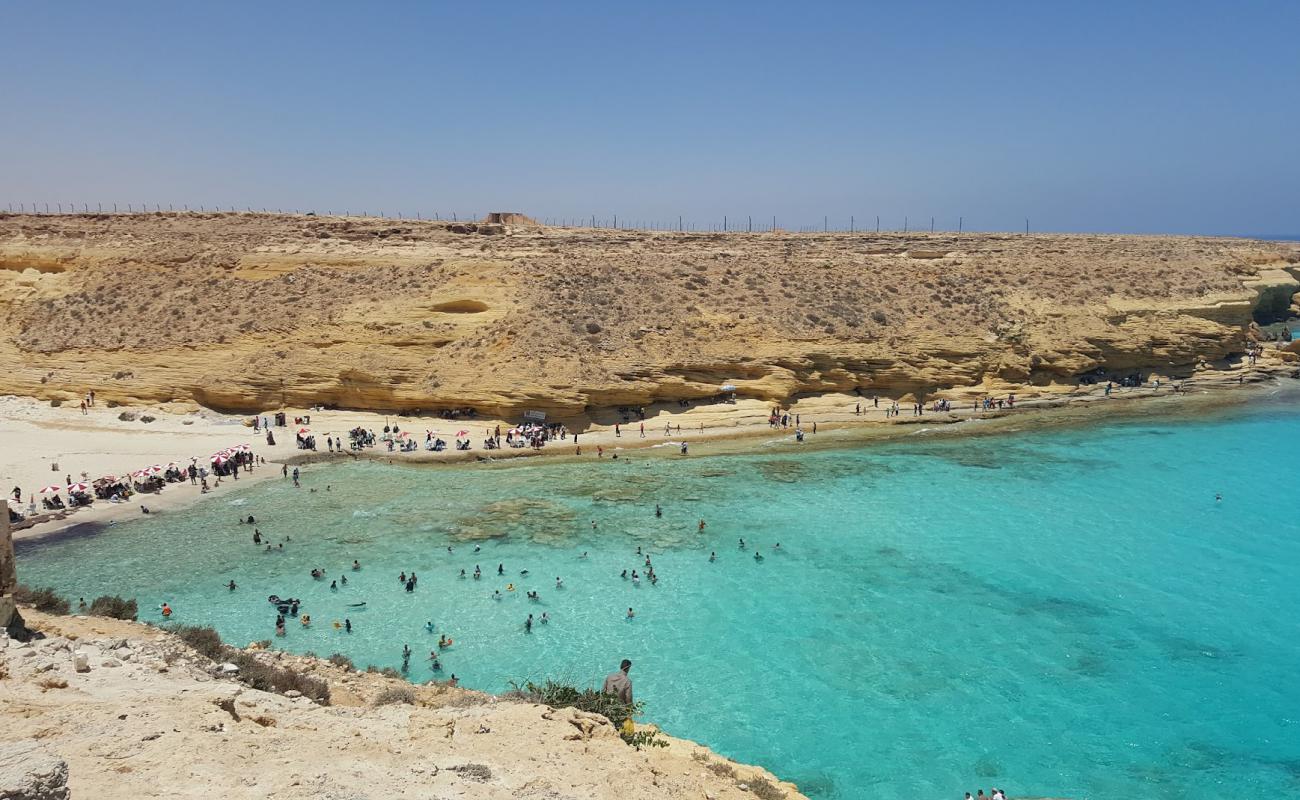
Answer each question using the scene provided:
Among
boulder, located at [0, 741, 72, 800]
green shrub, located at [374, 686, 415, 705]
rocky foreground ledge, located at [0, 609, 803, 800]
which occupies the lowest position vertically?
green shrub, located at [374, 686, 415, 705]

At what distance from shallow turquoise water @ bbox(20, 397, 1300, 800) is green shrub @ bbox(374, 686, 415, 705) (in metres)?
4.47

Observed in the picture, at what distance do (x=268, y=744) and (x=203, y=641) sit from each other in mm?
5272

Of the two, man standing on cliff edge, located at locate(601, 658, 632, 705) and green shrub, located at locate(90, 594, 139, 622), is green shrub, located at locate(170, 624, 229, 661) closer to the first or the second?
green shrub, located at locate(90, 594, 139, 622)

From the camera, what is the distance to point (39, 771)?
17.0 ft

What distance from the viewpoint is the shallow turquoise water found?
540 inches

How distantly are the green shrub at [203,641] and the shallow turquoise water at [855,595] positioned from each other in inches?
179

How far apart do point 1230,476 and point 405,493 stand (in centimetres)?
3035

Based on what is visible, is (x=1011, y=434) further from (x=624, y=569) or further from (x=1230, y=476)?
(x=624, y=569)

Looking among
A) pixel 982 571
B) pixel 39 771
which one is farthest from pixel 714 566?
pixel 39 771

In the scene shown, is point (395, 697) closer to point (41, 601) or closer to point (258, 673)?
point (258, 673)

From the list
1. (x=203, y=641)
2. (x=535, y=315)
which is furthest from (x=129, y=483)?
(x=203, y=641)

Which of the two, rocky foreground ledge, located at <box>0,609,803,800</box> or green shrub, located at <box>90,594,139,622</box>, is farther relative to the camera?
green shrub, located at <box>90,594,139,622</box>

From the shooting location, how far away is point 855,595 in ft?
62.8

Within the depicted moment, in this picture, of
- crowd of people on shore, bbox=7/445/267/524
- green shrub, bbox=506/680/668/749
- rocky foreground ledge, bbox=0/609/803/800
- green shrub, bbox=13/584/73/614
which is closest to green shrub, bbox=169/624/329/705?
rocky foreground ledge, bbox=0/609/803/800
